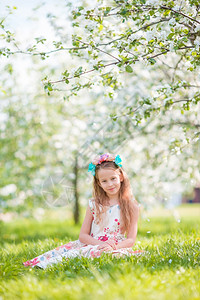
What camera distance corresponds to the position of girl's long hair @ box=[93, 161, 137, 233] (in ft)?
12.5

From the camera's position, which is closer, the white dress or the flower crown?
the white dress

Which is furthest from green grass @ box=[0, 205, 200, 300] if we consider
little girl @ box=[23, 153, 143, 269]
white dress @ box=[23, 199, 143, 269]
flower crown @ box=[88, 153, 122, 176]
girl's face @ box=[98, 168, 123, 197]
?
flower crown @ box=[88, 153, 122, 176]

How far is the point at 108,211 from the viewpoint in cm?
389

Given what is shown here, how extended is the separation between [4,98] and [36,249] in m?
5.30

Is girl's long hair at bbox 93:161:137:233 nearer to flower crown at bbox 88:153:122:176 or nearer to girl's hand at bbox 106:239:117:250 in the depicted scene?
flower crown at bbox 88:153:122:176

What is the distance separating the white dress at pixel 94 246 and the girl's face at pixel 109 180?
0.21 m

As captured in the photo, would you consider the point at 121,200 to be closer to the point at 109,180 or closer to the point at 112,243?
the point at 109,180

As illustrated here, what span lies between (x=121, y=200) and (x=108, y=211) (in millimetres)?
180

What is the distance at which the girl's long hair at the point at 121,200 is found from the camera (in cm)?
382

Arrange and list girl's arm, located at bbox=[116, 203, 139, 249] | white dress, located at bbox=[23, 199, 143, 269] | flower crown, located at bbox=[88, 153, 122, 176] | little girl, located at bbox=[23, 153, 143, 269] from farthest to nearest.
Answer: flower crown, located at bbox=[88, 153, 122, 176] < little girl, located at bbox=[23, 153, 143, 269] < girl's arm, located at bbox=[116, 203, 139, 249] < white dress, located at bbox=[23, 199, 143, 269]

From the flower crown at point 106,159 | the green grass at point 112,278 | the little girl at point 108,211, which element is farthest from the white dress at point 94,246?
the flower crown at point 106,159

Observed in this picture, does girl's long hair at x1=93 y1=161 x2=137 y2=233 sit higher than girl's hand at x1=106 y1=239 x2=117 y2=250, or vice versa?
girl's long hair at x1=93 y1=161 x2=137 y2=233

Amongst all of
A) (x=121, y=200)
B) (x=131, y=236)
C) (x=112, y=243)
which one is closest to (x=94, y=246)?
(x=112, y=243)

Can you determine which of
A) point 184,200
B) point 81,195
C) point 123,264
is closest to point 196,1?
point 123,264
